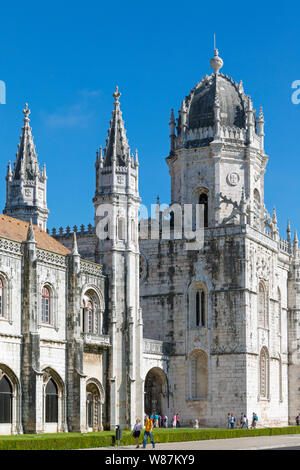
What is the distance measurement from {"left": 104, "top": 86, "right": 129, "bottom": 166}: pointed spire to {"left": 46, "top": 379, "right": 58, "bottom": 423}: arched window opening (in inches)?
605

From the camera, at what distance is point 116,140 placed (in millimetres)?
61969

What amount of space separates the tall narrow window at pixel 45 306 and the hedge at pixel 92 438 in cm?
871

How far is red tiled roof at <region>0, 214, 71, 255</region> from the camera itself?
53894 millimetres

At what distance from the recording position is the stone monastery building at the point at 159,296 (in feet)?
172

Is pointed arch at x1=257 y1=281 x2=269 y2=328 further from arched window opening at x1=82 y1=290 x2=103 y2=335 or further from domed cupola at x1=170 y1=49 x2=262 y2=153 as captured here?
arched window opening at x1=82 y1=290 x2=103 y2=335

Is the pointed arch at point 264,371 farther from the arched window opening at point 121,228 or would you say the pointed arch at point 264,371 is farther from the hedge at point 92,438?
the arched window opening at point 121,228

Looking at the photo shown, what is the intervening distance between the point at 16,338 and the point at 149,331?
20.6m

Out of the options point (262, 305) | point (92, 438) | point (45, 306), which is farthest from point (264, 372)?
point (92, 438)

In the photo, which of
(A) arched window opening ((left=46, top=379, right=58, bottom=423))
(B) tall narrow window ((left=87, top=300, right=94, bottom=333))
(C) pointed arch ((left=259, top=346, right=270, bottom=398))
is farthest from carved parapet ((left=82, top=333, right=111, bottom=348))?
(C) pointed arch ((left=259, top=346, right=270, bottom=398))

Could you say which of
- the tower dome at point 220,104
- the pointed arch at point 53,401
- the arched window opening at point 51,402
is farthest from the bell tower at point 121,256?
the tower dome at point 220,104

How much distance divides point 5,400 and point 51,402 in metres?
4.14

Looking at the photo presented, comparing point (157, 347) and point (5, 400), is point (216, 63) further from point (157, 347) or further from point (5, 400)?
point (5, 400)
